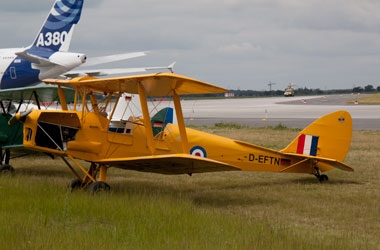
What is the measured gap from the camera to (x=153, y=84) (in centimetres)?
923

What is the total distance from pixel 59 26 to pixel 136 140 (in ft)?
47.3

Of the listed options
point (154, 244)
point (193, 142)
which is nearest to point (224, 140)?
point (193, 142)

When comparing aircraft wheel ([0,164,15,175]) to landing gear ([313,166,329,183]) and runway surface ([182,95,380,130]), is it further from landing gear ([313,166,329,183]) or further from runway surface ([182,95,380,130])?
runway surface ([182,95,380,130])

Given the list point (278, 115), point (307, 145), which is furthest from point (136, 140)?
point (278, 115)

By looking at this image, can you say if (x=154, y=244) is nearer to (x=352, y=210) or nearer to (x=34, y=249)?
(x=34, y=249)

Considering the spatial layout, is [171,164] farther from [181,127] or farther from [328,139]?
[328,139]

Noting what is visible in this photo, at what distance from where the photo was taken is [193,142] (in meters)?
10.4

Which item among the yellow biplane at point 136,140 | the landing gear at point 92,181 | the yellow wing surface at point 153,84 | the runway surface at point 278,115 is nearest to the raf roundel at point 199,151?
the yellow biplane at point 136,140

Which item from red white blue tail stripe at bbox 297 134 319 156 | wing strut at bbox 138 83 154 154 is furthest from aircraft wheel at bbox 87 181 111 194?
red white blue tail stripe at bbox 297 134 319 156

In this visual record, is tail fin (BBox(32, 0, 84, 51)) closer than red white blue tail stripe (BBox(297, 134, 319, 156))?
No

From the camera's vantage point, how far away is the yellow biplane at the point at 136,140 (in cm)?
910

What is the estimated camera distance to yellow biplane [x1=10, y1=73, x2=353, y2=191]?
9.10 m

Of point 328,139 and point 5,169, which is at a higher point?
point 328,139

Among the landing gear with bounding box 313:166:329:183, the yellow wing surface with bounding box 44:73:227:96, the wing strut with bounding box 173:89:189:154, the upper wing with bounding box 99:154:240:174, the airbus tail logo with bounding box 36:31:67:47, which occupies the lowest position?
the landing gear with bounding box 313:166:329:183
